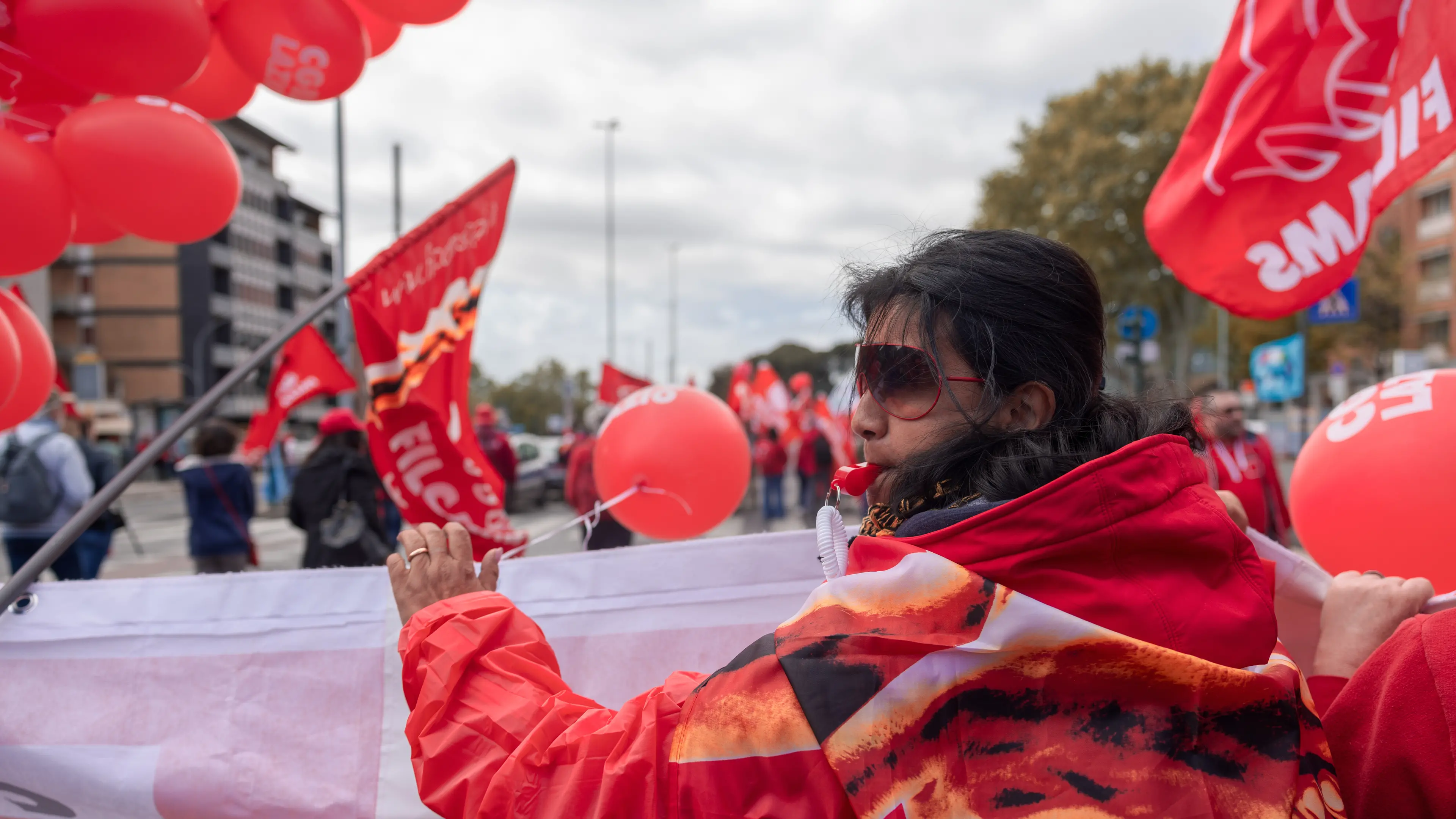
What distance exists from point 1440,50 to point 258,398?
66981mm

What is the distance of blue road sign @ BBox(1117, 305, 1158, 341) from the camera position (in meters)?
11.4

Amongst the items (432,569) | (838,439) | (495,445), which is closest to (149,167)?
(432,569)

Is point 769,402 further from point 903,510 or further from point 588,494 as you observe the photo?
point 903,510

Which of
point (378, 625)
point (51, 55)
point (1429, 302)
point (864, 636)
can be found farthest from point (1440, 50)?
point (1429, 302)

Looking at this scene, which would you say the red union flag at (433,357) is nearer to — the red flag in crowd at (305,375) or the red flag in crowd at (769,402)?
the red flag in crowd at (305,375)

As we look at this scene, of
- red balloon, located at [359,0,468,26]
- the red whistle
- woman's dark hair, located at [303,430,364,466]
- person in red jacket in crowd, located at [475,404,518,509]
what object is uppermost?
red balloon, located at [359,0,468,26]

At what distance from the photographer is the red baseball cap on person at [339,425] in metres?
5.87

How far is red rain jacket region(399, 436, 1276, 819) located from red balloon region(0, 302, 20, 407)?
182 cm

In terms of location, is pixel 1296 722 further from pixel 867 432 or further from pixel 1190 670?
pixel 867 432

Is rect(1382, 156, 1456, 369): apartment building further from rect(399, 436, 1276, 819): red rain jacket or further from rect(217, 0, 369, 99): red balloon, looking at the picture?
rect(399, 436, 1276, 819): red rain jacket

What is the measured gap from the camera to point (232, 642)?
78.8 inches

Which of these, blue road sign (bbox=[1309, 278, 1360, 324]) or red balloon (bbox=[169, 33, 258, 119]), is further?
blue road sign (bbox=[1309, 278, 1360, 324])

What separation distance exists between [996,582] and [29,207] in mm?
2443

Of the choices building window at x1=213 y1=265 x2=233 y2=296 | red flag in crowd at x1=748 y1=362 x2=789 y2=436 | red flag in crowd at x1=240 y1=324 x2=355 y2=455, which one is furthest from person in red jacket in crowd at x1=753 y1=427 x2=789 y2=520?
building window at x1=213 y1=265 x2=233 y2=296
